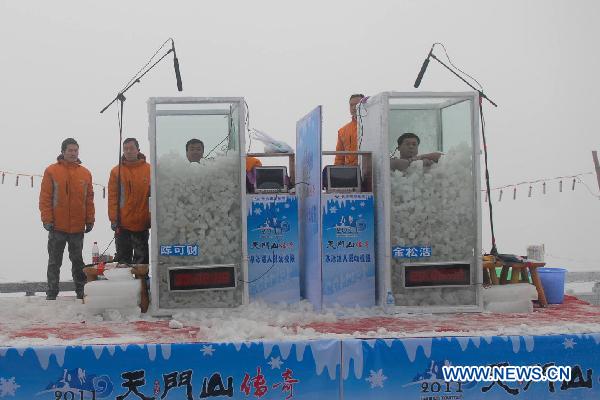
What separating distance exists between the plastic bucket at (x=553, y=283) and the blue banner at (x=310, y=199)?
175 cm

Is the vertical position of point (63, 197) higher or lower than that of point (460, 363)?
higher

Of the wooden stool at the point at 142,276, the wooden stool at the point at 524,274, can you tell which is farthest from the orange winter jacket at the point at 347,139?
the wooden stool at the point at 142,276

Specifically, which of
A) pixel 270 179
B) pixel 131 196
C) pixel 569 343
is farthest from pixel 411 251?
pixel 131 196

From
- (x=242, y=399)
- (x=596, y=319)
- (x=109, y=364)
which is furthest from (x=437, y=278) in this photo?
(x=109, y=364)

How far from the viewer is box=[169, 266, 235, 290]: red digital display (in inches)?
171

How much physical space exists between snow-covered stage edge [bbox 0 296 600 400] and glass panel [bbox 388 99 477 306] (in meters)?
0.89

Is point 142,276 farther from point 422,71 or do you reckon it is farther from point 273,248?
point 422,71

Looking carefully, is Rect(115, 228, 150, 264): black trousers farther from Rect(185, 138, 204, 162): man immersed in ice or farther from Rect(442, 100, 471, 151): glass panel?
Rect(442, 100, 471, 151): glass panel

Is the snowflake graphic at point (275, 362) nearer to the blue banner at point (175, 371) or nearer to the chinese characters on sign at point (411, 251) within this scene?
the blue banner at point (175, 371)

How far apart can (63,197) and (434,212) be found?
10.4 feet

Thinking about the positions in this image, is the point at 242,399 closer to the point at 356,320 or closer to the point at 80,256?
the point at 356,320

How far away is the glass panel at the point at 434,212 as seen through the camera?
4.41 meters

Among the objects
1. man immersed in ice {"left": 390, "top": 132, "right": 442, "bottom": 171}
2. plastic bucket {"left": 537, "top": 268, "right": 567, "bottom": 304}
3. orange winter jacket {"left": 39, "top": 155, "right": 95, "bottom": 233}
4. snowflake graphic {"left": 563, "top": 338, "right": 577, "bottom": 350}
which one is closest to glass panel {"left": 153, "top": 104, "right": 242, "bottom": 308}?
man immersed in ice {"left": 390, "top": 132, "right": 442, "bottom": 171}

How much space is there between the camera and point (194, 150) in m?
4.42
